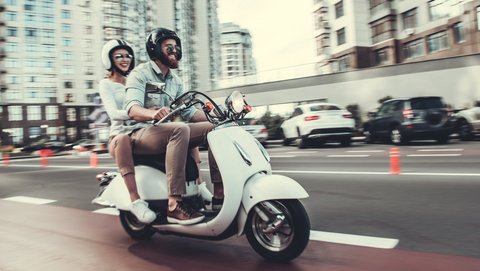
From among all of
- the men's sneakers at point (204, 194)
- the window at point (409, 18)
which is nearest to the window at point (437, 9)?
the window at point (409, 18)

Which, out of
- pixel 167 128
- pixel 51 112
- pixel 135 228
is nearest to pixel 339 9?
pixel 135 228

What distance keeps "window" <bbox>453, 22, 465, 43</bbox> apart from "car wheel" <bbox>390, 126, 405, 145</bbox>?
51.9 feet

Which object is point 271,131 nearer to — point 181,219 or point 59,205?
point 59,205

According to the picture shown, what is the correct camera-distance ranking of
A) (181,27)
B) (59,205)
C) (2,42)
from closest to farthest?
(59,205)
(2,42)
(181,27)

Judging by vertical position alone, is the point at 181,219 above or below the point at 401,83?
below

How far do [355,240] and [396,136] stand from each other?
11010 millimetres

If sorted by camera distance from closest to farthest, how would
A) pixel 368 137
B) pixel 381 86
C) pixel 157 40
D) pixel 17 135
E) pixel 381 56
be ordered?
1. pixel 157 40
2. pixel 368 137
3. pixel 381 86
4. pixel 381 56
5. pixel 17 135

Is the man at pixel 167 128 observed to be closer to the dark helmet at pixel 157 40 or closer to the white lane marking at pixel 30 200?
the dark helmet at pixel 157 40

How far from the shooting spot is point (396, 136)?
13.7 meters

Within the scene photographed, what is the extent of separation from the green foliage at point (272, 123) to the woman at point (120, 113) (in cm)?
1852

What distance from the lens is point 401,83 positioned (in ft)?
84.0

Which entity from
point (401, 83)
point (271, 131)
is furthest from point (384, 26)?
point (271, 131)

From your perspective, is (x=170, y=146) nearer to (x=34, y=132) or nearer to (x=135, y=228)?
(x=135, y=228)

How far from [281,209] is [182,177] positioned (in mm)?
837
